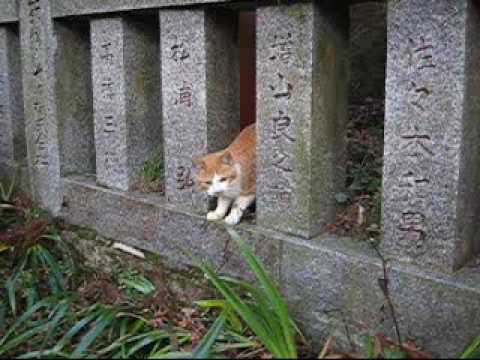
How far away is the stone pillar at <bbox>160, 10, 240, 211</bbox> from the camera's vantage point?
326 centimetres

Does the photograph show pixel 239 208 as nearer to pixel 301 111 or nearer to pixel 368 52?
pixel 301 111

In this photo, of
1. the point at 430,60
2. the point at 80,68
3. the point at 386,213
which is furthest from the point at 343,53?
the point at 80,68

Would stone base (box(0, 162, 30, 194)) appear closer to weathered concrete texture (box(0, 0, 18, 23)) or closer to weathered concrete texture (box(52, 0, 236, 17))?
weathered concrete texture (box(0, 0, 18, 23))

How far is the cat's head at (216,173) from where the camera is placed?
119 inches

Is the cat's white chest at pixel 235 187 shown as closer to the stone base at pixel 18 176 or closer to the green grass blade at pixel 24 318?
the green grass blade at pixel 24 318

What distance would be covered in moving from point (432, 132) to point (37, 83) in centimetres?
309

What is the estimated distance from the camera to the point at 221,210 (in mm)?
3316

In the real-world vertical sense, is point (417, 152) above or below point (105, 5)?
below

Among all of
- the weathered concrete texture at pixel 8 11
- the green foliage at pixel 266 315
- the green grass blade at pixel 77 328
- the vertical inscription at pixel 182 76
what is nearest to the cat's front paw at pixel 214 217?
the vertical inscription at pixel 182 76

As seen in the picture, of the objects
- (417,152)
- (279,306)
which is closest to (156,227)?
(279,306)

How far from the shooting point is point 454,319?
2445 millimetres

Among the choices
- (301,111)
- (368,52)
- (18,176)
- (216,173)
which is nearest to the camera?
(301,111)

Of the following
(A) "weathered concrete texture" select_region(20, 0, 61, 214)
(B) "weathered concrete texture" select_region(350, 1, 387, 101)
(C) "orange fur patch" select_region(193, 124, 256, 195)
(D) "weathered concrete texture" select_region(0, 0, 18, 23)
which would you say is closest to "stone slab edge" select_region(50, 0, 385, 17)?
(A) "weathered concrete texture" select_region(20, 0, 61, 214)

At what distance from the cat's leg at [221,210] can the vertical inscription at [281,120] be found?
1.29ft
